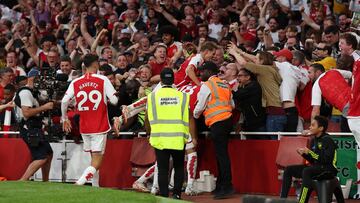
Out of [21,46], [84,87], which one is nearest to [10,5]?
[21,46]

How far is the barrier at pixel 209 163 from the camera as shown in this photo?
18344 millimetres

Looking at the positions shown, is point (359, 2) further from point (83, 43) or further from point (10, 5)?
point (10, 5)

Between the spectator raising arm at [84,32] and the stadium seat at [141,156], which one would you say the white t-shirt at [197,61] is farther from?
the spectator raising arm at [84,32]

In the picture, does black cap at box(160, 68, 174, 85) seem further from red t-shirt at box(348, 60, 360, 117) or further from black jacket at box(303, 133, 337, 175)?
red t-shirt at box(348, 60, 360, 117)

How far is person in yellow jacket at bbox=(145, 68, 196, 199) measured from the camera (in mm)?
16567

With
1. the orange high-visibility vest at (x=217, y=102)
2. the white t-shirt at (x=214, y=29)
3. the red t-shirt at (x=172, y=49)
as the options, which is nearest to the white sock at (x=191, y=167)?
the orange high-visibility vest at (x=217, y=102)

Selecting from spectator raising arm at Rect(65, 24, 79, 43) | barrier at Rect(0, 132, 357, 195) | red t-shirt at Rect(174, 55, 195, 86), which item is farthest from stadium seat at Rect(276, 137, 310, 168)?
spectator raising arm at Rect(65, 24, 79, 43)

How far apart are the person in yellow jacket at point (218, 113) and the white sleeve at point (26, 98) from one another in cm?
300

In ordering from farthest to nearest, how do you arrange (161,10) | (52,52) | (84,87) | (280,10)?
(161,10), (280,10), (52,52), (84,87)

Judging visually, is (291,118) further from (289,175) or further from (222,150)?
(289,175)

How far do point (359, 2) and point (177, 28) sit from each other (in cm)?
442

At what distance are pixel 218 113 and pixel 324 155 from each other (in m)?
2.83

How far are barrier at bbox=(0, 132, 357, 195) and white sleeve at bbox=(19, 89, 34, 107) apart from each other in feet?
6.25

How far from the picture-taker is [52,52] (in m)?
22.8
